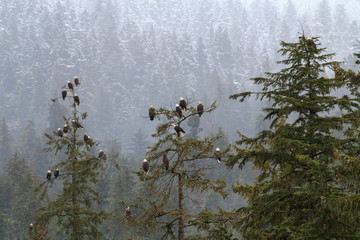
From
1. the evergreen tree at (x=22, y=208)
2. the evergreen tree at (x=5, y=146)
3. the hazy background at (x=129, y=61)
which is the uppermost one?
the hazy background at (x=129, y=61)

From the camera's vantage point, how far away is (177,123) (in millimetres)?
8328

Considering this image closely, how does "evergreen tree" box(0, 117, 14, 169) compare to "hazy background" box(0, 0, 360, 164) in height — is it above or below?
below

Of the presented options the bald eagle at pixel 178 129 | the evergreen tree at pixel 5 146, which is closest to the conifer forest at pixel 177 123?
the bald eagle at pixel 178 129

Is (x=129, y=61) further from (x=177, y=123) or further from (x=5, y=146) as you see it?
(x=177, y=123)

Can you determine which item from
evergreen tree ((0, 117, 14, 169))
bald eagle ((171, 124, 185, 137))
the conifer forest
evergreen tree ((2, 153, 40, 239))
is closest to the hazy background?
the conifer forest

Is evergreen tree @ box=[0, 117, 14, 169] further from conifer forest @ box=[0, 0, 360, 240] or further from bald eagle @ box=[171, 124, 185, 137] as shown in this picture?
bald eagle @ box=[171, 124, 185, 137]

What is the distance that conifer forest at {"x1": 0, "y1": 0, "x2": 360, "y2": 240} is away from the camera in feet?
21.2

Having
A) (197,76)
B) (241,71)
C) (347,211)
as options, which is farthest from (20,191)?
(241,71)

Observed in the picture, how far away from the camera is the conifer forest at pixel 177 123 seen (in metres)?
6.47

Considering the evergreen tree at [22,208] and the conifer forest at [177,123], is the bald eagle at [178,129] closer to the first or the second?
the conifer forest at [177,123]

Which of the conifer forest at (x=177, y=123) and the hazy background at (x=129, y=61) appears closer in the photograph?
the conifer forest at (x=177, y=123)

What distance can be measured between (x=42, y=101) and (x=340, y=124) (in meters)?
102

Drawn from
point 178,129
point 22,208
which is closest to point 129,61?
point 22,208

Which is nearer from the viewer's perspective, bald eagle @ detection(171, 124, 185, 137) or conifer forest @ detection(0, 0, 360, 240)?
conifer forest @ detection(0, 0, 360, 240)
